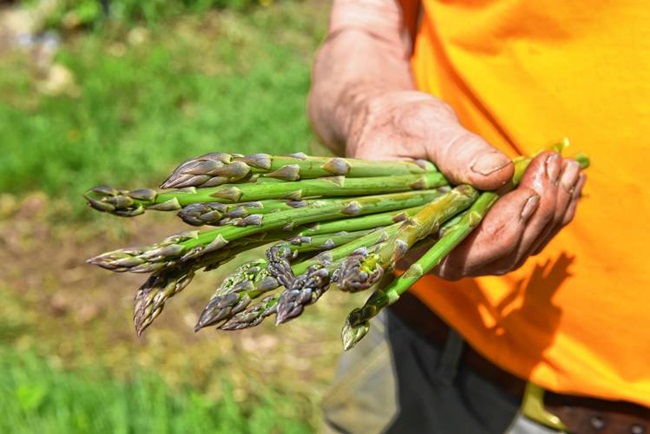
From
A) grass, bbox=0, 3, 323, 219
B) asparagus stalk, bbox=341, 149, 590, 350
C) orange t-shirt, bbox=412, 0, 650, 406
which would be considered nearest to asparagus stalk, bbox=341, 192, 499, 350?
asparagus stalk, bbox=341, 149, 590, 350

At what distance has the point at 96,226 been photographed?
377 cm

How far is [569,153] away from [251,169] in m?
0.51

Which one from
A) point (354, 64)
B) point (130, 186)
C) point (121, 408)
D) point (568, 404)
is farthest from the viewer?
point (130, 186)

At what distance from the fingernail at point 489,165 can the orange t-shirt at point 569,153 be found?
0.55ft

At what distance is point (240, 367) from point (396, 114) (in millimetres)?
1853

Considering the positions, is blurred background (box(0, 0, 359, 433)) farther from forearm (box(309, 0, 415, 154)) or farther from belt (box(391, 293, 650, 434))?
forearm (box(309, 0, 415, 154))

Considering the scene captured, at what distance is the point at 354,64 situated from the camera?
1.65m

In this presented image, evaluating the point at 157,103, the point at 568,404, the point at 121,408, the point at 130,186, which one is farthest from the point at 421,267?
the point at 157,103

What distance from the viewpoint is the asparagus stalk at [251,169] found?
3.60 ft

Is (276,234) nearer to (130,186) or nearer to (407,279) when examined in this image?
(407,279)

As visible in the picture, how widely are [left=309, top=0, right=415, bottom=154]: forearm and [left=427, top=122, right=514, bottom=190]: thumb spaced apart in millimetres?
320

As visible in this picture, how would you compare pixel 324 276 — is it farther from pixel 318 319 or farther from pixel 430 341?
pixel 318 319

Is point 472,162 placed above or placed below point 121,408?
above

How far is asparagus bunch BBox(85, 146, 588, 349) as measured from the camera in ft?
3.49
